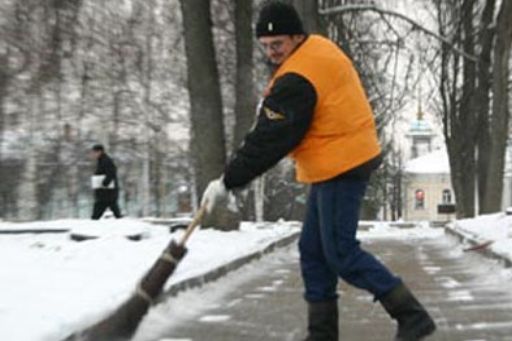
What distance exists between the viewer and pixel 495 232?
17.4 metres

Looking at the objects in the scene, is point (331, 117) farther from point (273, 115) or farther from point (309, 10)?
point (309, 10)

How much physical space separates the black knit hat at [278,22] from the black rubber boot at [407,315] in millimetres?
1594

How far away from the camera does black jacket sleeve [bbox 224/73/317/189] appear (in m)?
5.85

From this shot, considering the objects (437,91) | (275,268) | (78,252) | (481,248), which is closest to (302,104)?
(78,252)

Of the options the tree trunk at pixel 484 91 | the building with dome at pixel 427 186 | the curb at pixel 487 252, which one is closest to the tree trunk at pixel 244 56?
the curb at pixel 487 252

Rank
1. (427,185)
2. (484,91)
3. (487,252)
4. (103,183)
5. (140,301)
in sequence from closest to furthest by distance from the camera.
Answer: (140,301), (487,252), (103,183), (484,91), (427,185)

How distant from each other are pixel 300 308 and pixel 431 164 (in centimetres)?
11084

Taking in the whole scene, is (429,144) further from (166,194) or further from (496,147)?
(496,147)

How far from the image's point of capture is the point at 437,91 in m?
39.8

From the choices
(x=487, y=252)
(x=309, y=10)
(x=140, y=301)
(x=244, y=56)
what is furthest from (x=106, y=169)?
(x=140, y=301)

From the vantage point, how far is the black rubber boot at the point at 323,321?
620 cm

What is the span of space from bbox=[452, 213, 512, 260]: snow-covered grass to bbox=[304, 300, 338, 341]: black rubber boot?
5749 millimetres

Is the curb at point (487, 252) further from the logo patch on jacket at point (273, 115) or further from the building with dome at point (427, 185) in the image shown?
the building with dome at point (427, 185)

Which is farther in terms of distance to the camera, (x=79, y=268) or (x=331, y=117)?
(x=79, y=268)
